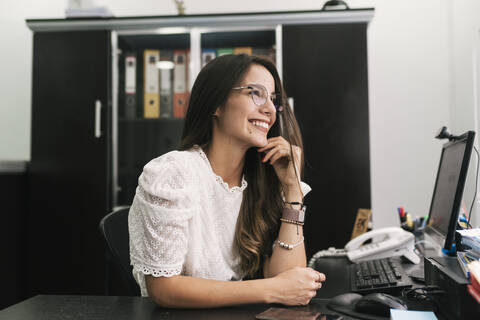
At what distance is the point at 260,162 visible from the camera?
1414 mm

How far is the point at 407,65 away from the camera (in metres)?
2.71

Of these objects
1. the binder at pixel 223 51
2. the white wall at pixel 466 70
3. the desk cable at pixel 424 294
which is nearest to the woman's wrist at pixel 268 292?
the desk cable at pixel 424 294

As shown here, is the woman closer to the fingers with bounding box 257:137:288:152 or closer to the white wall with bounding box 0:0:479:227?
the fingers with bounding box 257:137:288:152

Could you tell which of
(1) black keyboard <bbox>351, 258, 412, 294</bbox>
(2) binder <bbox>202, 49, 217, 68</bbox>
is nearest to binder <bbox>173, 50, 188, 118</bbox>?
(2) binder <bbox>202, 49, 217, 68</bbox>

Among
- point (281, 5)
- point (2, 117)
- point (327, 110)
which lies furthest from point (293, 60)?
point (2, 117)

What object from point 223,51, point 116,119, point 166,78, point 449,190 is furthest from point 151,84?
point 449,190

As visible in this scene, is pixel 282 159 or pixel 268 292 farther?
A: pixel 282 159

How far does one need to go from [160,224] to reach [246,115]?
18.5 inches

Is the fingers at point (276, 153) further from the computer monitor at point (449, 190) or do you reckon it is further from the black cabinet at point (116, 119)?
the black cabinet at point (116, 119)

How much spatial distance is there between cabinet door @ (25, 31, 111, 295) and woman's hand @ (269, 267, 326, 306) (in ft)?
5.65

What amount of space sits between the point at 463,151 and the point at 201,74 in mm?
836

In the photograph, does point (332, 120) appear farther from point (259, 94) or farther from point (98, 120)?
point (98, 120)

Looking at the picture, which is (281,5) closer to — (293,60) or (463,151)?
(293,60)

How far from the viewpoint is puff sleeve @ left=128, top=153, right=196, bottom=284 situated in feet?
3.24
